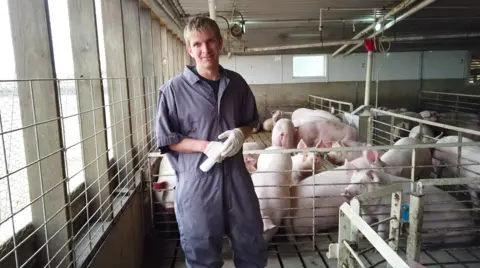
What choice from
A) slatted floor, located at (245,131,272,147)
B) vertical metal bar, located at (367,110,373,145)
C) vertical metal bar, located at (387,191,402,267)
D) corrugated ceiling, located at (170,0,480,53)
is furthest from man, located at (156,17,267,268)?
slatted floor, located at (245,131,272,147)

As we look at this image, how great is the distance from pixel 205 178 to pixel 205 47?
25.0 inches

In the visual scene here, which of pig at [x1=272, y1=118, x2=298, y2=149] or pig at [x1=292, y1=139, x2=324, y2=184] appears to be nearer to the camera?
pig at [x1=292, y1=139, x2=324, y2=184]

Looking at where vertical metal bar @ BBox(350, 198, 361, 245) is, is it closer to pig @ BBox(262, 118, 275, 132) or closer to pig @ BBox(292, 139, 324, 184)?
pig @ BBox(292, 139, 324, 184)

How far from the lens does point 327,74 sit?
1162cm

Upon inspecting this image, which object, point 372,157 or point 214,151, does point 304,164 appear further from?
point 214,151

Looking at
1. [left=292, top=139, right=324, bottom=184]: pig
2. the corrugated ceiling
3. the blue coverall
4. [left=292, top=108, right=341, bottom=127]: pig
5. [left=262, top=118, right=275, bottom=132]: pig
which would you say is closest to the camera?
the blue coverall

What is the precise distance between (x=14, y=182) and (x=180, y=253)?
1.61 metres

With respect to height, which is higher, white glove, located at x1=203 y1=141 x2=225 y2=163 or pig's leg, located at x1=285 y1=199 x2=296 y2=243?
white glove, located at x1=203 y1=141 x2=225 y2=163

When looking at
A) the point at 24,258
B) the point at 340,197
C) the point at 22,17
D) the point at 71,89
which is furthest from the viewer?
the point at 340,197

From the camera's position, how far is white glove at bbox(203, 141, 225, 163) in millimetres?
1676

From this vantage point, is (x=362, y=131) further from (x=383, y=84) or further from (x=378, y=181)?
(x=383, y=84)

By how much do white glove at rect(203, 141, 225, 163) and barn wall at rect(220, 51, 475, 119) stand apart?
9.79 m

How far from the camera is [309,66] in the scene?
11828 millimetres

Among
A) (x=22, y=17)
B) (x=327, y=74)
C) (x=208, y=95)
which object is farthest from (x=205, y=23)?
(x=327, y=74)
